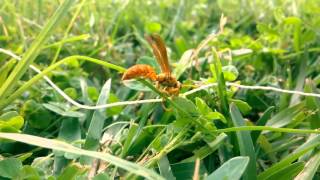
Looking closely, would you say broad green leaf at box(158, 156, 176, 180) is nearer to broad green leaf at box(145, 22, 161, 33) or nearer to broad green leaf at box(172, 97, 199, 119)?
broad green leaf at box(172, 97, 199, 119)

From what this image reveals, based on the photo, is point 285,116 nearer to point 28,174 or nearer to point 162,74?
point 162,74

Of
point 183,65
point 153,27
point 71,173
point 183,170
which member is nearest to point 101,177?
point 71,173

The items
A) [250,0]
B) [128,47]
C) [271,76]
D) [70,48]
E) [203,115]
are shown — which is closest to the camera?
[203,115]

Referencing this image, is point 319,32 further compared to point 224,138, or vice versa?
point 319,32

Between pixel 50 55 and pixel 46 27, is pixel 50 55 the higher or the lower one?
the lower one

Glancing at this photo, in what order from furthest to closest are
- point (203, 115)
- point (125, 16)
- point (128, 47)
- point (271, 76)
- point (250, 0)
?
point (250, 0), point (125, 16), point (128, 47), point (271, 76), point (203, 115)

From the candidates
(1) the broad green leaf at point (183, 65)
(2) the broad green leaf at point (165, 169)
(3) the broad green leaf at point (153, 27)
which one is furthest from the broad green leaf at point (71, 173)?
(3) the broad green leaf at point (153, 27)

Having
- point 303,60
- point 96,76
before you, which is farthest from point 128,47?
point 303,60

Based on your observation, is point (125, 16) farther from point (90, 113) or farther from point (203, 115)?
point (203, 115)
